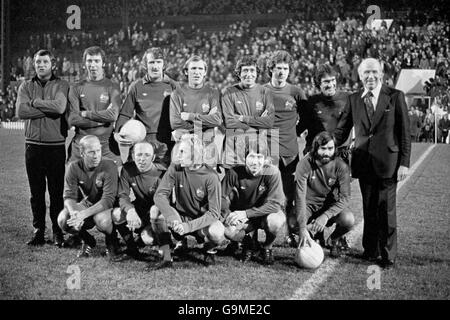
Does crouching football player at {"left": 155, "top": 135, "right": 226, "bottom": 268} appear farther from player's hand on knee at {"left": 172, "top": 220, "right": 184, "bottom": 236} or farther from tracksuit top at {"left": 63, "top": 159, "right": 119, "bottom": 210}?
tracksuit top at {"left": 63, "top": 159, "right": 119, "bottom": 210}

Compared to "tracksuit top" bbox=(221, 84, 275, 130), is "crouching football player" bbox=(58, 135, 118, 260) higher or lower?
lower

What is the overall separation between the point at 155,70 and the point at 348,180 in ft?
7.24

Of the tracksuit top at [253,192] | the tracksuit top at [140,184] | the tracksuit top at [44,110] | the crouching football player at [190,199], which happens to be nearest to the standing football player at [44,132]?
the tracksuit top at [44,110]

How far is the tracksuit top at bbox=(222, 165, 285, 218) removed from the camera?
5633mm

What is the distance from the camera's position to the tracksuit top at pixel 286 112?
21.3ft

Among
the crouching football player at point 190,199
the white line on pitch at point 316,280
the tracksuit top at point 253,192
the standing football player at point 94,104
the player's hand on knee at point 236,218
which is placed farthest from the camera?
the standing football player at point 94,104

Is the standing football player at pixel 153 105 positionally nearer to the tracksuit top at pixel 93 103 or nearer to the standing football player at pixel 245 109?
the tracksuit top at pixel 93 103

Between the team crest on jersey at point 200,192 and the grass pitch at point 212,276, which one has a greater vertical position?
the team crest on jersey at point 200,192

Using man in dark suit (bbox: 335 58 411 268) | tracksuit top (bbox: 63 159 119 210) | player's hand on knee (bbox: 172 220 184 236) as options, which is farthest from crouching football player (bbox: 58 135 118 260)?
man in dark suit (bbox: 335 58 411 268)

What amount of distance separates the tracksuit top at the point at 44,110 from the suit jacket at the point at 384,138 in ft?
9.61

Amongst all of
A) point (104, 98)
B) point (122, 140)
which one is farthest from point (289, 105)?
point (104, 98)

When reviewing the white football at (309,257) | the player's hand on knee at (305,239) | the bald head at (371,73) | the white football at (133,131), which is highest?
the bald head at (371,73)

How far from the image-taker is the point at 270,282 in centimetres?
502

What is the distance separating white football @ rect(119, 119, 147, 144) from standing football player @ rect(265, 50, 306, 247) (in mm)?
1364
